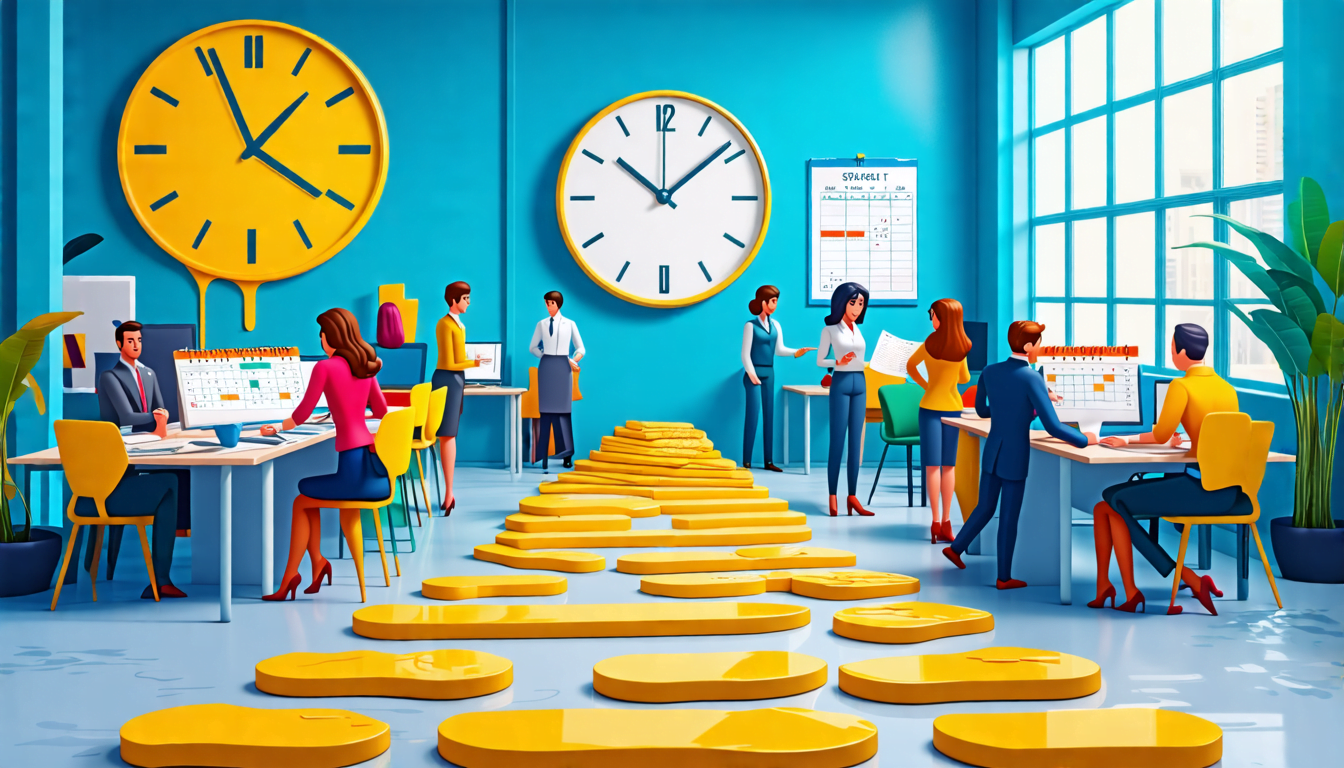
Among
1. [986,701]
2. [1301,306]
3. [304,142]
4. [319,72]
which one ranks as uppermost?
[319,72]

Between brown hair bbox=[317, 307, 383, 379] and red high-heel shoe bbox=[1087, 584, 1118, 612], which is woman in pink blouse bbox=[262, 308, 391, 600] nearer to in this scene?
brown hair bbox=[317, 307, 383, 379]

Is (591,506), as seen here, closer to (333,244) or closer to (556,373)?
(556,373)

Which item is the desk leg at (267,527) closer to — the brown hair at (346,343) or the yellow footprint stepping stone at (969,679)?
the brown hair at (346,343)

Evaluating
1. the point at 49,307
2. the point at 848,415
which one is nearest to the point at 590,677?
the point at 848,415

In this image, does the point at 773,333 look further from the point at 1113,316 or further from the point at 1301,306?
the point at 1301,306

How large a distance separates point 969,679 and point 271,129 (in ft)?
24.6

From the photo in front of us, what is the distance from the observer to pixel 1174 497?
451 centimetres

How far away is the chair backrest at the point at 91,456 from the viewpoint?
4.40 metres

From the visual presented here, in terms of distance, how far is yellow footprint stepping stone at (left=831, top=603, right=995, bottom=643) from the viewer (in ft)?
13.2

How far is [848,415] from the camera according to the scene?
22.0ft

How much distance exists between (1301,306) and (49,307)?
21.8ft

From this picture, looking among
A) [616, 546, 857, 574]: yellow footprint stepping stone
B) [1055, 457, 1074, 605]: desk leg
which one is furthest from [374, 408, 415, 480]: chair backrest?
[1055, 457, 1074, 605]: desk leg

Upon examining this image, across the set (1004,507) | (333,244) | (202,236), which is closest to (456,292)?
(333,244)

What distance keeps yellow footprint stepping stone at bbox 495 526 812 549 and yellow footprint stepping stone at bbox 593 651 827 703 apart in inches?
79.7
